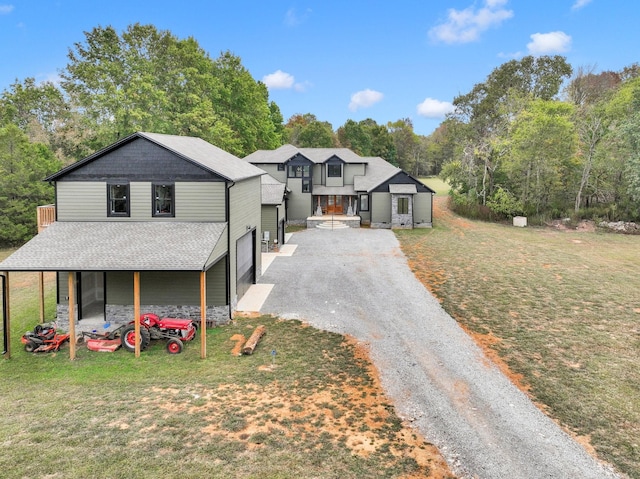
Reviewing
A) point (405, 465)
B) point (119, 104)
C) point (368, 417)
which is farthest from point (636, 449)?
point (119, 104)

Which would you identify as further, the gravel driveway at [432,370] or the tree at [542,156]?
the tree at [542,156]

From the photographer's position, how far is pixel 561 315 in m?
15.2

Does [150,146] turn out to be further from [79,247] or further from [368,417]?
[368,417]

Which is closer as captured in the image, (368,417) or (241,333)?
(368,417)

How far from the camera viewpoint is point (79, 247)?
13094 mm

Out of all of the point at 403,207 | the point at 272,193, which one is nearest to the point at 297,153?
the point at 403,207

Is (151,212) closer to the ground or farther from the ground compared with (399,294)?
farther from the ground

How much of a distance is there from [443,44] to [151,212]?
4936cm

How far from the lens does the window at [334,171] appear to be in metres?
39.7

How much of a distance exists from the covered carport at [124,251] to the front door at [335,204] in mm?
25687

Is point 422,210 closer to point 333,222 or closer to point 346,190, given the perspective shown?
point 346,190

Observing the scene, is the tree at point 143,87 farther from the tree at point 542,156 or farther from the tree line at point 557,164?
the tree at point 542,156

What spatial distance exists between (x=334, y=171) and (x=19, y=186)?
79.1 ft

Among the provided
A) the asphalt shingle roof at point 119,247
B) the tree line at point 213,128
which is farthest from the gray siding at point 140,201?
the tree line at point 213,128
